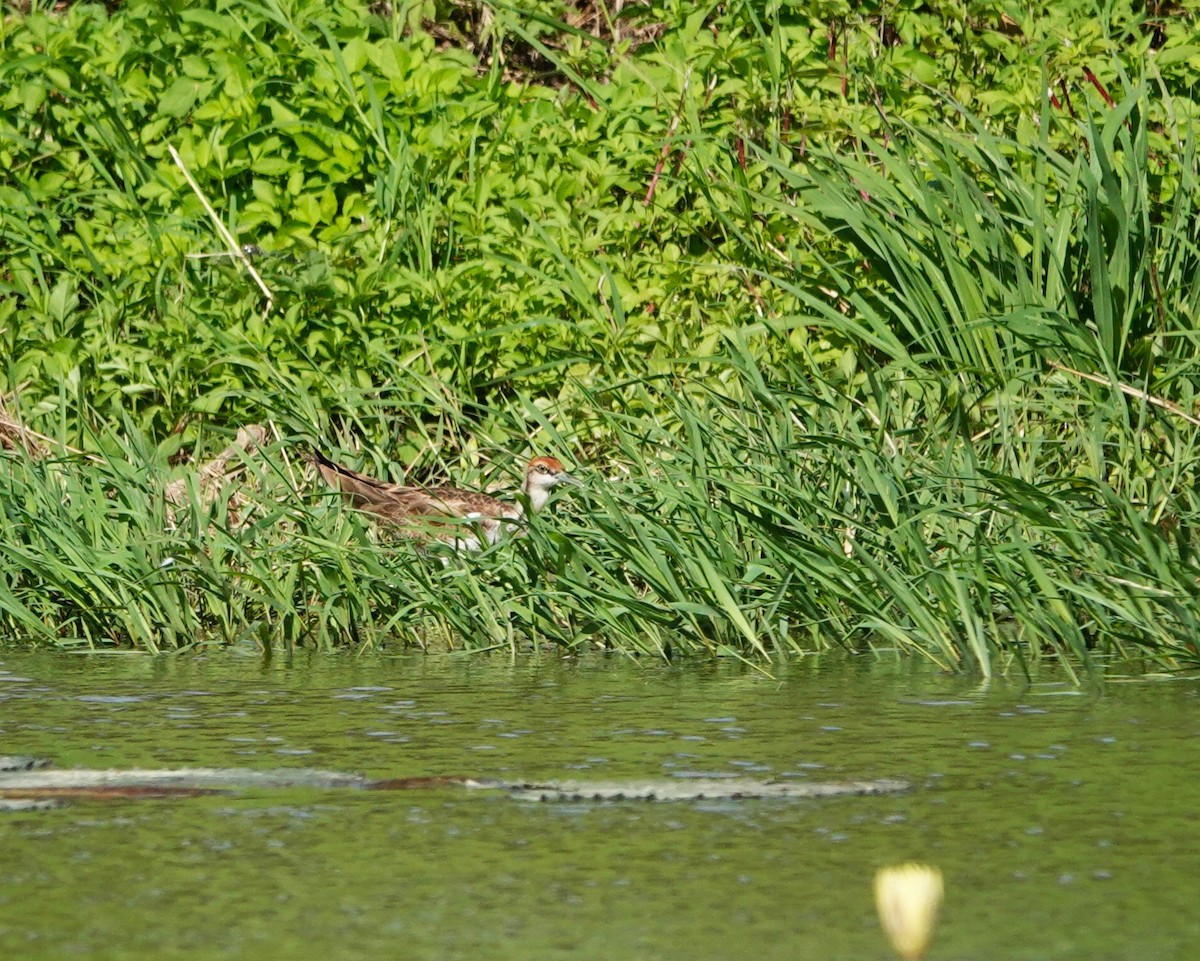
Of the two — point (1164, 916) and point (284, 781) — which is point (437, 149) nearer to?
point (284, 781)

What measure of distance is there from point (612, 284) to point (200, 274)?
5.69 feet

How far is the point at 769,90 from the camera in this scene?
8086mm

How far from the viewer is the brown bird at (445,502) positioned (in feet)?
19.4

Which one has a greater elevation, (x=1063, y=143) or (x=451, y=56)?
(x=451, y=56)

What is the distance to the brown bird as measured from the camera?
591cm

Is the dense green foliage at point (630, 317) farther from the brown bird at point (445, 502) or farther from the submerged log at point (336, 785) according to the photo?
the submerged log at point (336, 785)

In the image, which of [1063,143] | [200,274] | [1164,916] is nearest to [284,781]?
[1164,916]

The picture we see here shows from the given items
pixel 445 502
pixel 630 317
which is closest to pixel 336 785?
pixel 445 502

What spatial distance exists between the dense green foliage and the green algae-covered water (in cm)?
56

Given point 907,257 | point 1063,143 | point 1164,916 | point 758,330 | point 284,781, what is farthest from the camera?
point 1063,143

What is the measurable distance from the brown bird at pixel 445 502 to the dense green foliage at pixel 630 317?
0.45ft

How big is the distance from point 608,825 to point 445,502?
9.99 ft

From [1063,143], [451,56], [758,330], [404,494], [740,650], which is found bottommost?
[740,650]

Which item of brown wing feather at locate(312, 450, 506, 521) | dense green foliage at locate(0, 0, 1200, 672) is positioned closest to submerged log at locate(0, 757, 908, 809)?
dense green foliage at locate(0, 0, 1200, 672)
